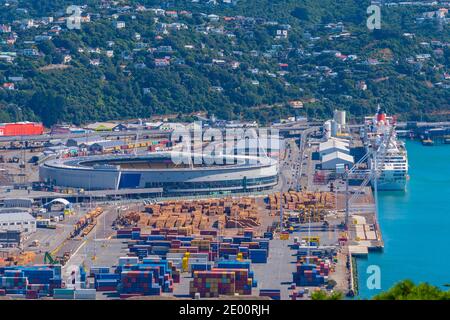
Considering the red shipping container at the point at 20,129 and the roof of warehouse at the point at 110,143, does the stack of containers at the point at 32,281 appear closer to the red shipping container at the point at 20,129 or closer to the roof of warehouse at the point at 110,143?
the roof of warehouse at the point at 110,143

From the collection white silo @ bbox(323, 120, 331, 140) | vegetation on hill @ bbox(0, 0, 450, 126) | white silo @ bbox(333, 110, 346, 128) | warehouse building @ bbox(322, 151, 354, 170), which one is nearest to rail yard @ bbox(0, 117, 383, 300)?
warehouse building @ bbox(322, 151, 354, 170)

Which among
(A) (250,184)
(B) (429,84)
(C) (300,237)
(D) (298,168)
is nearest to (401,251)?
(C) (300,237)

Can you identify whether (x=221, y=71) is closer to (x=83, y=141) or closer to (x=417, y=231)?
(x=83, y=141)

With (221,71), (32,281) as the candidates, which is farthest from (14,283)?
(221,71)

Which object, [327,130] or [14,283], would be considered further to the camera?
[327,130]

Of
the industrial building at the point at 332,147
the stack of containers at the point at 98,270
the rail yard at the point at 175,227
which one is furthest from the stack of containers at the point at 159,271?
the industrial building at the point at 332,147

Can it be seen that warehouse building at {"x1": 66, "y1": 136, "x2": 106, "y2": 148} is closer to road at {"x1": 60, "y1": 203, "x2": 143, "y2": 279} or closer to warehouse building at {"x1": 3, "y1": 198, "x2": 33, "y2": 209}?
warehouse building at {"x1": 3, "y1": 198, "x2": 33, "y2": 209}

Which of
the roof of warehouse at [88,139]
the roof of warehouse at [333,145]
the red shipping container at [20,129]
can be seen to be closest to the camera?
the roof of warehouse at [333,145]

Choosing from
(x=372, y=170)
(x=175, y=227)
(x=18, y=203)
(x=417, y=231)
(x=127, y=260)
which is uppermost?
(x=127, y=260)
